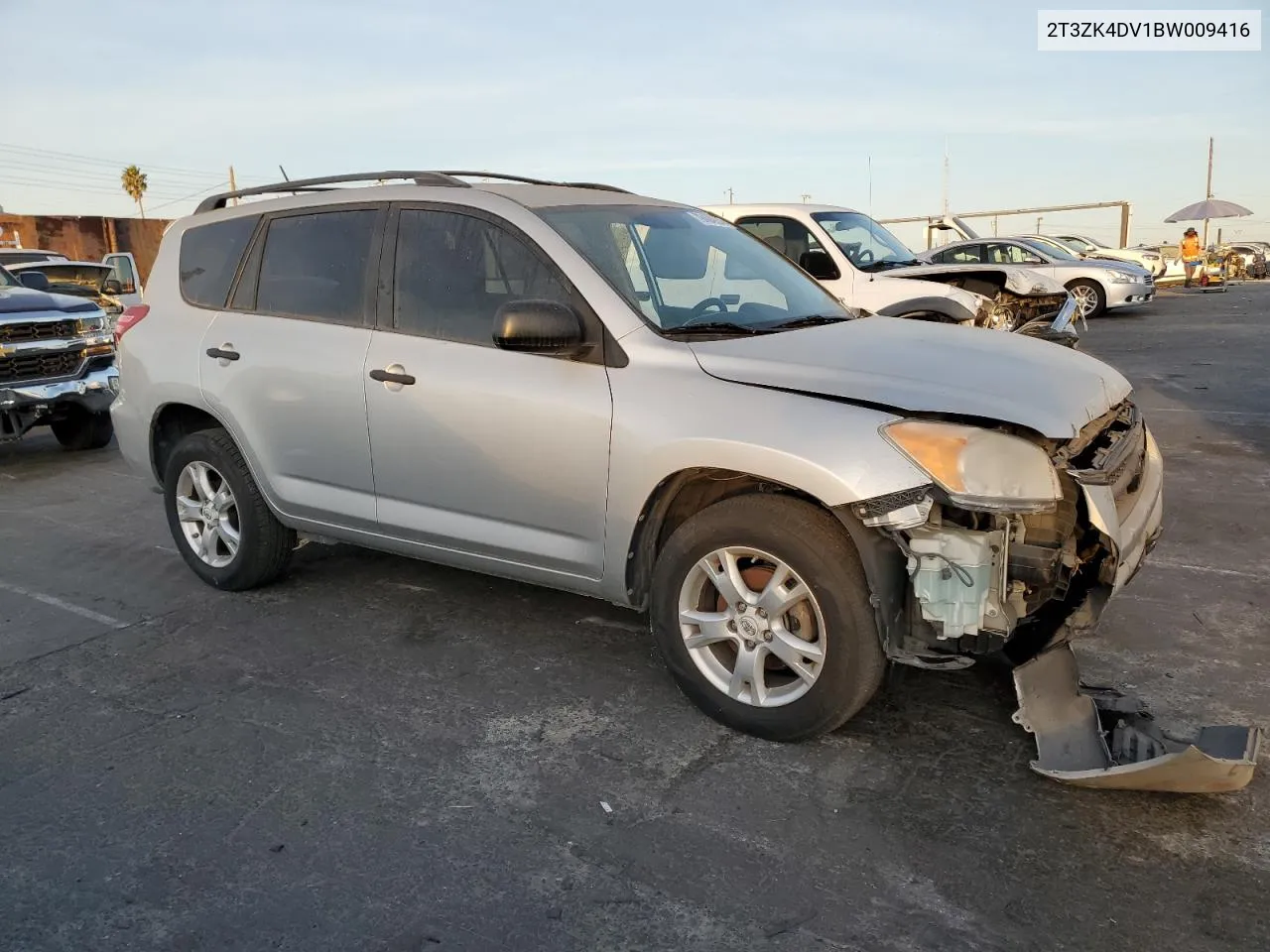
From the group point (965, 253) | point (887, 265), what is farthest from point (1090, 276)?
point (887, 265)

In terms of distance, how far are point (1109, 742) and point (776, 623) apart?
109 centimetres

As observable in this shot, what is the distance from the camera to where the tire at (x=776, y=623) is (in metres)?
3.24

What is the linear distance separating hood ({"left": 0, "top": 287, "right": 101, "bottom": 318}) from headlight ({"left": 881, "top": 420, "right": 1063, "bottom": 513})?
834cm

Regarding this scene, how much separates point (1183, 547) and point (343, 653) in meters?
4.35

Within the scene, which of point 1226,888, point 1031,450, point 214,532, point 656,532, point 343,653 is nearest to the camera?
point 1226,888

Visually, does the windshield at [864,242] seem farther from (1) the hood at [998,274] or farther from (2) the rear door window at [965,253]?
(2) the rear door window at [965,253]

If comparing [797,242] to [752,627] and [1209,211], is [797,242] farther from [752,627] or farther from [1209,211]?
[1209,211]

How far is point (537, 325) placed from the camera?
3643 millimetres

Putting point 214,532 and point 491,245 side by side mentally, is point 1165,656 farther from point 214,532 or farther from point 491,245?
point 214,532

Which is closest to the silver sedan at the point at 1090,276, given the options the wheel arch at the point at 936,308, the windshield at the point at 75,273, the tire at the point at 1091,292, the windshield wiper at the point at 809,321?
the tire at the point at 1091,292

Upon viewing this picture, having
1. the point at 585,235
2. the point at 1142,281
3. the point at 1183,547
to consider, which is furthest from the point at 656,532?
the point at 1142,281

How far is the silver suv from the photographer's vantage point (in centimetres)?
316

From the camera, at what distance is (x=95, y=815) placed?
10.4 ft

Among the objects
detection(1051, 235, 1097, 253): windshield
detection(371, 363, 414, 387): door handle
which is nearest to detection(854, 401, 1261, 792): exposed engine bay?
detection(371, 363, 414, 387): door handle
